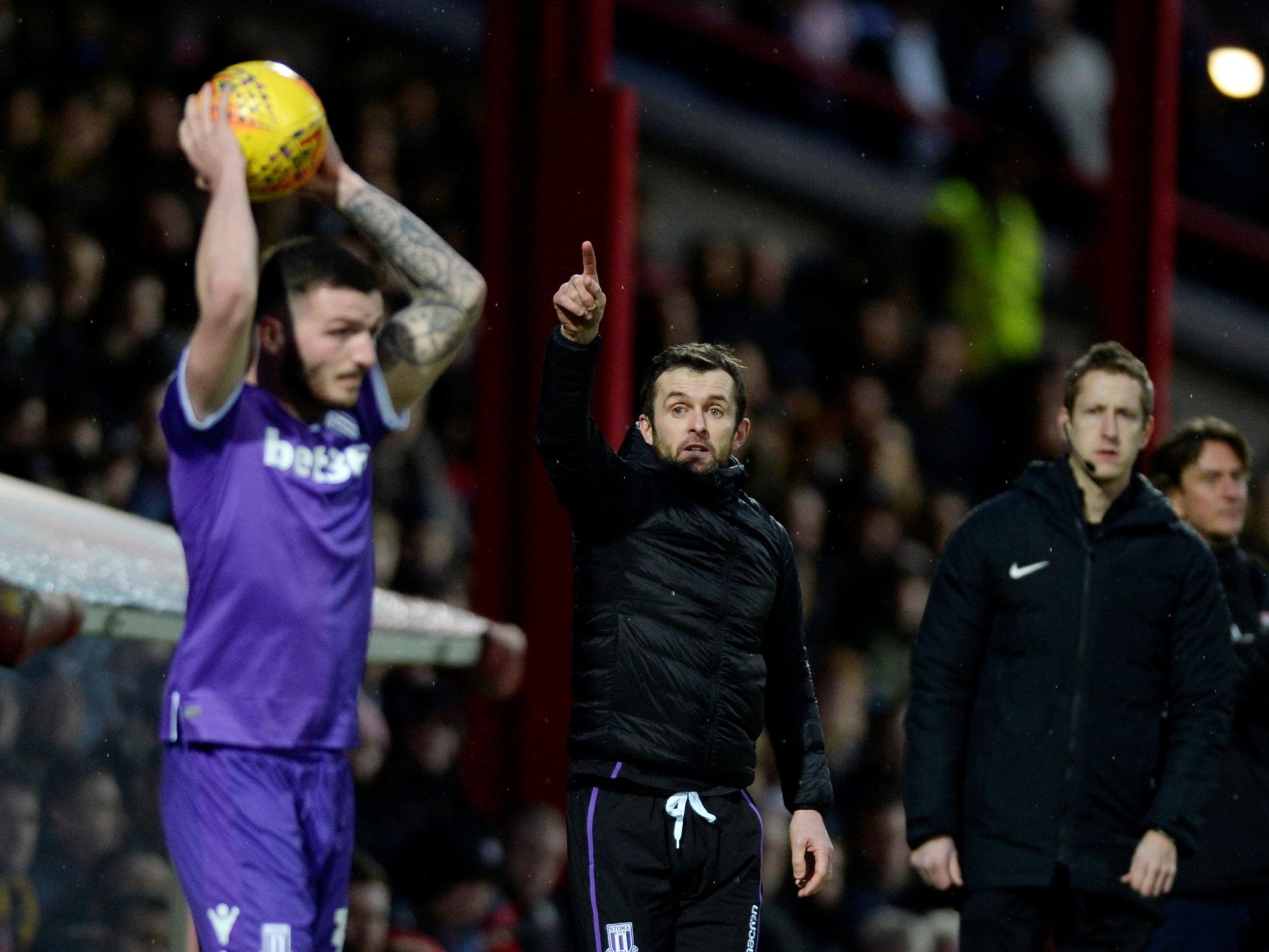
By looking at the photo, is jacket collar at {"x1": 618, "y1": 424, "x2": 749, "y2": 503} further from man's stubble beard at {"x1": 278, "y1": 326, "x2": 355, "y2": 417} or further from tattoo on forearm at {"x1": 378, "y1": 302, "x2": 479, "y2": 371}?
man's stubble beard at {"x1": 278, "y1": 326, "x2": 355, "y2": 417}

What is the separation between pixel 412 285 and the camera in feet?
12.9

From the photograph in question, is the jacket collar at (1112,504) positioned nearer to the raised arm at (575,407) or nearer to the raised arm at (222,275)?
the raised arm at (575,407)

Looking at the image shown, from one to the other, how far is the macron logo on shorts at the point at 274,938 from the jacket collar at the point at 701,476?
113 cm

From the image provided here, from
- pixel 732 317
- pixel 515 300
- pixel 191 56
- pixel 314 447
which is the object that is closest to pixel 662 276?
pixel 732 317

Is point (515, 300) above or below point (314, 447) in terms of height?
above

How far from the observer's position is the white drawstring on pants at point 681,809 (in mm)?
3639

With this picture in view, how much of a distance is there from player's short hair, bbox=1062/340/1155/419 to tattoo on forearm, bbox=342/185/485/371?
1414 millimetres

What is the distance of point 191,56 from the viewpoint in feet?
23.1

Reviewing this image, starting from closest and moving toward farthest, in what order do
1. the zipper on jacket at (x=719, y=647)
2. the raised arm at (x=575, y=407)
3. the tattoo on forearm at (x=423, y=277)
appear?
the raised arm at (x=575, y=407) → the zipper on jacket at (x=719, y=647) → the tattoo on forearm at (x=423, y=277)

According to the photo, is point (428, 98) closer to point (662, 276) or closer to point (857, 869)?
point (662, 276)

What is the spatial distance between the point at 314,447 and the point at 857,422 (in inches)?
231

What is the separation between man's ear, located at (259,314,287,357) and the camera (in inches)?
143

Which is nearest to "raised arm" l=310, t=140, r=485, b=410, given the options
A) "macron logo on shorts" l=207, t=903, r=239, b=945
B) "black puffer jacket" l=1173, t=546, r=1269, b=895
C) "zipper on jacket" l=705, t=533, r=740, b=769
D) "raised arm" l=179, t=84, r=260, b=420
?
"raised arm" l=179, t=84, r=260, b=420

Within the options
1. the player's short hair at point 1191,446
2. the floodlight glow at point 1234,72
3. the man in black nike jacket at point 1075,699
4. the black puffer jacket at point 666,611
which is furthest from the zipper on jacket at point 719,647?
the floodlight glow at point 1234,72
